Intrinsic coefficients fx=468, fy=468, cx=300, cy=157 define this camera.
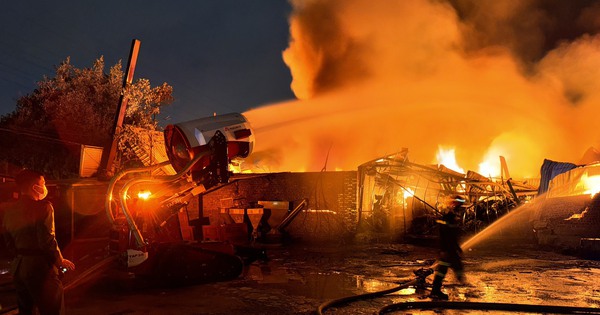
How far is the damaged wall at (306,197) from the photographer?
1797 cm

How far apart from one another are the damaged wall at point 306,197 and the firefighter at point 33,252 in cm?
1352

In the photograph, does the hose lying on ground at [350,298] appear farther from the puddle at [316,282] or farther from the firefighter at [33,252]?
the firefighter at [33,252]

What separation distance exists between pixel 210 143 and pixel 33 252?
4235 millimetres

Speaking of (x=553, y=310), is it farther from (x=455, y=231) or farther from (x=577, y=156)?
(x=577, y=156)

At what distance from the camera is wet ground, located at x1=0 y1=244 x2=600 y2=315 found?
749 cm

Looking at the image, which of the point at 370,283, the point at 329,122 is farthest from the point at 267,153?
the point at 370,283

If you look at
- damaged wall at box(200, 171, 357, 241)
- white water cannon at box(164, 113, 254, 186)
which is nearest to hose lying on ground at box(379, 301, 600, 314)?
white water cannon at box(164, 113, 254, 186)

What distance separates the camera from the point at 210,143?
8.57 m

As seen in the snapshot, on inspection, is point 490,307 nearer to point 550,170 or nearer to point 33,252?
point 33,252

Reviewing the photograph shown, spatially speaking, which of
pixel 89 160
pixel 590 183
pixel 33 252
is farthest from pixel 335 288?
pixel 89 160

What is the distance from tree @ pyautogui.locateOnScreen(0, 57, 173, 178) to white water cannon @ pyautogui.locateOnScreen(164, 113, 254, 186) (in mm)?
15300

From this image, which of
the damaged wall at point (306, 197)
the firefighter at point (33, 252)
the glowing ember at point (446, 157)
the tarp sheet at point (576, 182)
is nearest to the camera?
the firefighter at point (33, 252)

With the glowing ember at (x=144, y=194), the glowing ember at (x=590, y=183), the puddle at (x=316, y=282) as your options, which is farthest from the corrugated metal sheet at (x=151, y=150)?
the glowing ember at (x=590, y=183)

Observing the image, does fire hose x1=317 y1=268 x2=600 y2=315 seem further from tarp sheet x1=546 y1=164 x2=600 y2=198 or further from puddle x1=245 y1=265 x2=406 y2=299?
tarp sheet x1=546 y1=164 x2=600 y2=198
